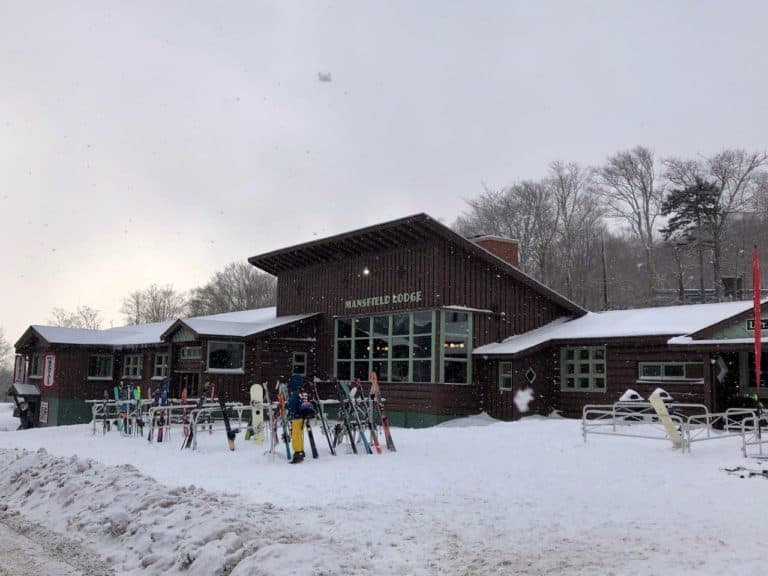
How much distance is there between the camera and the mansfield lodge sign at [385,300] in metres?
21.2

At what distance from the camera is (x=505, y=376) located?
20.7 m

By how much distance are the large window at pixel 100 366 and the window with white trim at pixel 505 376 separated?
20.8 m

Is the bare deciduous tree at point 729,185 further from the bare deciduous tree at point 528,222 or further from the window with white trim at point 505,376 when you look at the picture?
the window with white trim at point 505,376

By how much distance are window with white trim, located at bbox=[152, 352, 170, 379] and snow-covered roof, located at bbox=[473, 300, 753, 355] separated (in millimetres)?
14972

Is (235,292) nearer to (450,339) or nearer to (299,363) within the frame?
(299,363)

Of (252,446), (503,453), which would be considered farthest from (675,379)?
(252,446)

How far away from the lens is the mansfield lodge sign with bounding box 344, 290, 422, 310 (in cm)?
2117

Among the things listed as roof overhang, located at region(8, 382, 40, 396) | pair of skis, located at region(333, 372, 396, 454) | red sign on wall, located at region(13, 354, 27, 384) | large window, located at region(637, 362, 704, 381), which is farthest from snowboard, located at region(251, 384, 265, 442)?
red sign on wall, located at region(13, 354, 27, 384)

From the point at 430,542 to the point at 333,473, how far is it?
4.19 metres

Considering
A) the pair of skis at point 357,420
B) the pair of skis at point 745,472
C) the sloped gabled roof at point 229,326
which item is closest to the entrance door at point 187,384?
the sloped gabled roof at point 229,326

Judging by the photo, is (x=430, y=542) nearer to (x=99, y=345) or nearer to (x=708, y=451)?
(x=708, y=451)

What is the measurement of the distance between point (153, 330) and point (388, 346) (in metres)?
17.6

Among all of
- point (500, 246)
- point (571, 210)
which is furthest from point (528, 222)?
point (500, 246)

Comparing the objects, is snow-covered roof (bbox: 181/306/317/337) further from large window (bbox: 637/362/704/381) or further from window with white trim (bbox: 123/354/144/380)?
large window (bbox: 637/362/704/381)
